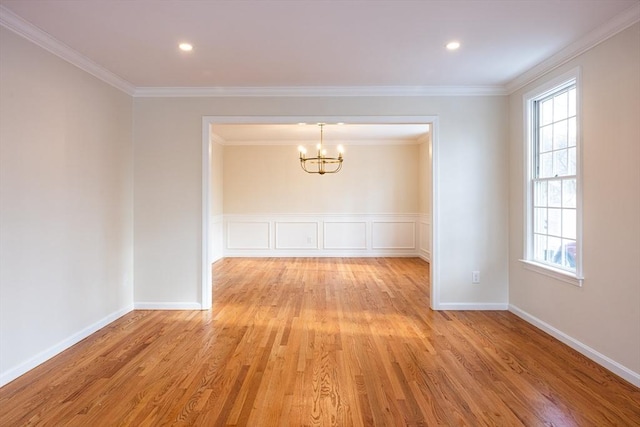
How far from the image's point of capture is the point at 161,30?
2783 millimetres

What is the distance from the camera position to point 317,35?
286 cm

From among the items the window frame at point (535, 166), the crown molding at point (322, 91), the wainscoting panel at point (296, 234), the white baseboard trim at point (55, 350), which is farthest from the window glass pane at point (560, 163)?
the wainscoting panel at point (296, 234)

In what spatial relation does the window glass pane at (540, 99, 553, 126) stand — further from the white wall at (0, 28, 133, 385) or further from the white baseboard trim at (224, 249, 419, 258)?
the white baseboard trim at (224, 249, 419, 258)

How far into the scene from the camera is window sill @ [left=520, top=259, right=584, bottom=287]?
311cm

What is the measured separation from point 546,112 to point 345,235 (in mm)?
5057

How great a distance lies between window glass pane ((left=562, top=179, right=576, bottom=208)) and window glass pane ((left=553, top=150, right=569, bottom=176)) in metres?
0.10

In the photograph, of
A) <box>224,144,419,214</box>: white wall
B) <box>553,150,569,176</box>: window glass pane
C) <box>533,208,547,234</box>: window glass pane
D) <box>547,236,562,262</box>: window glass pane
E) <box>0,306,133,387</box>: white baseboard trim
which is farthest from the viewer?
<box>224,144,419,214</box>: white wall

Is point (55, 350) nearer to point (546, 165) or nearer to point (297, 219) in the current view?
point (546, 165)

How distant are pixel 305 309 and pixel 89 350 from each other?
7.11 feet

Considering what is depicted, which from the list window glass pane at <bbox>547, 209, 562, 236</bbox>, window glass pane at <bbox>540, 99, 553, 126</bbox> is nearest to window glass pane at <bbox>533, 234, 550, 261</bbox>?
window glass pane at <bbox>547, 209, 562, 236</bbox>

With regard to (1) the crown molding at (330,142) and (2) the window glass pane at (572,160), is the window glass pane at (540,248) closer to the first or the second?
(2) the window glass pane at (572,160)

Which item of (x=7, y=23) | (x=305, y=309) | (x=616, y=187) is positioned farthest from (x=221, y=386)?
(x=616, y=187)

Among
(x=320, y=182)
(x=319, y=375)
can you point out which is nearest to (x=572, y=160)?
(x=319, y=375)

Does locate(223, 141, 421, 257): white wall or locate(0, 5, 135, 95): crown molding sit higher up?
locate(0, 5, 135, 95): crown molding
